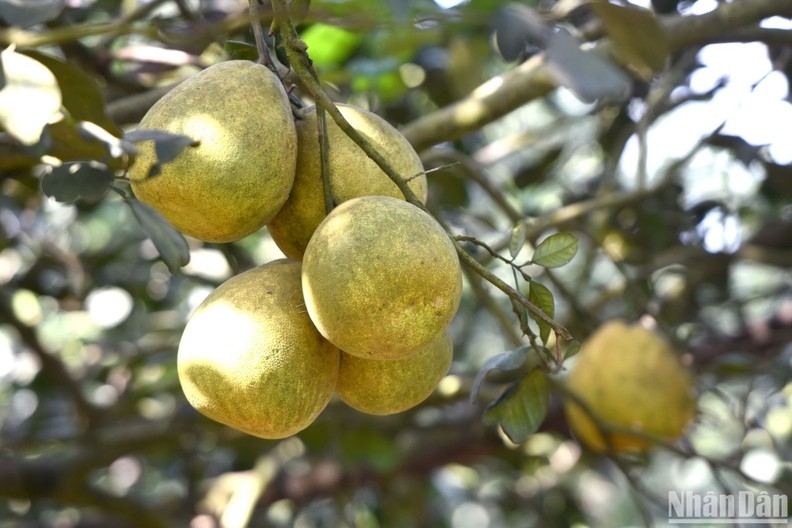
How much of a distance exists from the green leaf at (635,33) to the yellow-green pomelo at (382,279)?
0.23 m

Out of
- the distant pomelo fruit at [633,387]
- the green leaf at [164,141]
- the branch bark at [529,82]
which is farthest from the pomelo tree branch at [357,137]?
the distant pomelo fruit at [633,387]

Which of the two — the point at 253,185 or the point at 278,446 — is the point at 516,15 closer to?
the point at 253,185

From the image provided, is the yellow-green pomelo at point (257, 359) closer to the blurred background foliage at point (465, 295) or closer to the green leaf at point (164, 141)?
the green leaf at point (164, 141)

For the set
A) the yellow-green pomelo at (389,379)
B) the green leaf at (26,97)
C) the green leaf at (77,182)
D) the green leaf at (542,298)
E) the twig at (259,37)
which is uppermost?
the green leaf at (26,97)

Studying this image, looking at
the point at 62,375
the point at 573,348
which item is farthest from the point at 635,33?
the point at 62,375

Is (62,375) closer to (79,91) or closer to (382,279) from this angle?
(79,91)

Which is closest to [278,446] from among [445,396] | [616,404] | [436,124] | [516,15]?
[445,396]

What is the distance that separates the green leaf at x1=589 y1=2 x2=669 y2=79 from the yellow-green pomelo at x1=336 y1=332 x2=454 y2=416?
0.98ft

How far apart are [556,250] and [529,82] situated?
0.56m

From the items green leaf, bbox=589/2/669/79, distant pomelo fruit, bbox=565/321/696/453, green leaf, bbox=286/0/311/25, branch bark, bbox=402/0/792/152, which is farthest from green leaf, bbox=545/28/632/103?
distant pomelo fruit, bbox=565/321/696/453

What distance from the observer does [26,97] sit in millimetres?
722

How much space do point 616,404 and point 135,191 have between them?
1.15m

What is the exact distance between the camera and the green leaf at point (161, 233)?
2.56 feet

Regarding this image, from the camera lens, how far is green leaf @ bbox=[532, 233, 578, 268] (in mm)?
878
